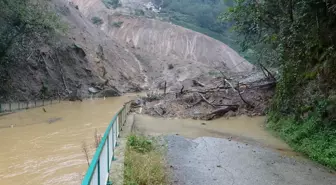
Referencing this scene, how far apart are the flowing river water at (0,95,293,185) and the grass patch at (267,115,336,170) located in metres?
0.48

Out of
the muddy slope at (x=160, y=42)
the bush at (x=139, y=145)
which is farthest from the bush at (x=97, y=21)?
the bush at (x=139, y=145)

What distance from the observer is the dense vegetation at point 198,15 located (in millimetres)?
81938

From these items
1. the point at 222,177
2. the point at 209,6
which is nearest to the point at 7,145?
the point at 222,177

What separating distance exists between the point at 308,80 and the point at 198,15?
75.4m

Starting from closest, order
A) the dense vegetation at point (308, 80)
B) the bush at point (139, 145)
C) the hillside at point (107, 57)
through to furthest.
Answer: the bush at point (139, 145)
the dense vegetation at point (308, 80)
the hillside at point (107, 57)

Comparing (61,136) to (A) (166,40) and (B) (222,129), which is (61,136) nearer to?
(B) (222,129)

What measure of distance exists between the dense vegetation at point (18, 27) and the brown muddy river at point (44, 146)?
594 centimetres

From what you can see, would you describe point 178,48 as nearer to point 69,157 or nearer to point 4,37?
point 4,37

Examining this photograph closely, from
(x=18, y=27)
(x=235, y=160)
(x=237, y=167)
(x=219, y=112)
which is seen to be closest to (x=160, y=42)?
(x=18, y=27)

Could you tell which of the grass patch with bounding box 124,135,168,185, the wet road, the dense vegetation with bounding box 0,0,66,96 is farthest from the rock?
the grass patch with bounding box 124,135,168,185

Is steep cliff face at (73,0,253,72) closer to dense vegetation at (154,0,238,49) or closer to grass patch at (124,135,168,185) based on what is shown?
dense vegetation at (154,0,238,49)

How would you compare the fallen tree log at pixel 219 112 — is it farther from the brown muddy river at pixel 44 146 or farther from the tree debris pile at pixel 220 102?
the brown muddy river at pixel 44 146

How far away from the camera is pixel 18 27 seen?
23047mm

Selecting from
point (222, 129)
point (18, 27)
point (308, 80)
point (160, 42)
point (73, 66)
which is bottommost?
point (222, 129)
